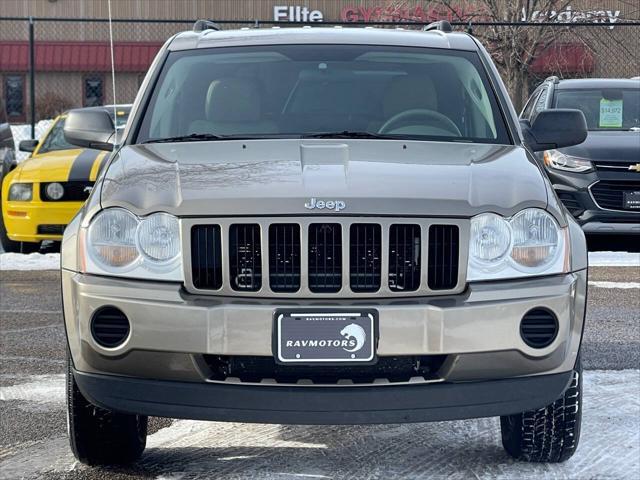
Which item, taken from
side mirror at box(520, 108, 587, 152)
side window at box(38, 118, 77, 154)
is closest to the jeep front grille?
side mirror at box(520, 108, 587, 152)

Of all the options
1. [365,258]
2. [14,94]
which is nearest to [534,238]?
[365,258]

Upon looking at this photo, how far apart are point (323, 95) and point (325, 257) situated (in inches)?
61.5

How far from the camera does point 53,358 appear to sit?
6531 millimetres

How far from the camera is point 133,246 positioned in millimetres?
3814

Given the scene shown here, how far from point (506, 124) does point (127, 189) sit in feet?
5.78

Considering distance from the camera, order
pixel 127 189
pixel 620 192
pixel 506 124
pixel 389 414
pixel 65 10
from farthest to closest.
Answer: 1. pixel 65 10
2. pixel 620 192
3. pixel 506 124
4. pixel 127 189
5. pixel 389 414

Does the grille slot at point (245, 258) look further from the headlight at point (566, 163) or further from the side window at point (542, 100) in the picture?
the side window at point (542, 100)

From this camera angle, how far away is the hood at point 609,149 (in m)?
10.6

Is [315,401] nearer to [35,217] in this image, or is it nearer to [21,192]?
[35,217]

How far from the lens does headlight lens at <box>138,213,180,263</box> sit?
378 cm

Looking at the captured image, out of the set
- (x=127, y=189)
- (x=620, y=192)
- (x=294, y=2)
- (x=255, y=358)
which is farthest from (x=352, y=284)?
(x=294, y=2)

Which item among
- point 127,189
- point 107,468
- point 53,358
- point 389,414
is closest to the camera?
point 389,414

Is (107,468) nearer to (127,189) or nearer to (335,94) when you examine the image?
(127,189)

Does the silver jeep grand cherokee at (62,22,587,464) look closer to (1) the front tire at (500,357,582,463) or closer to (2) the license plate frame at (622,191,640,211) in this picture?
(1) the front tire at (500,357,582,463)
